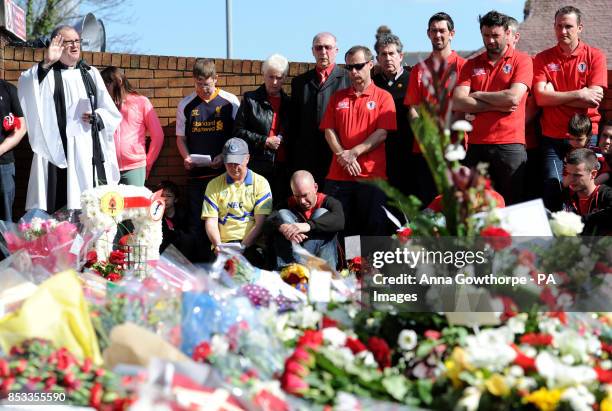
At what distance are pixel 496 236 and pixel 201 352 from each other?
1.12 m

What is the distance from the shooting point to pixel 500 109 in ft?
22.6

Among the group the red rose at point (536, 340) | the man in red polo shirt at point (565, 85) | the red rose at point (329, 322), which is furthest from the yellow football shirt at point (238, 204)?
the red rose at point (536, 340)

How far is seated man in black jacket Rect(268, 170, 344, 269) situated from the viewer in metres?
7.13

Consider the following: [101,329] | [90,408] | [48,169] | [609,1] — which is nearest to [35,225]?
[48,169]

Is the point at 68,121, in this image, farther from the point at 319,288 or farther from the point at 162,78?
the point at 319,288

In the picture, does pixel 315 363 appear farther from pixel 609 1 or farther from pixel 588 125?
pixel 609 1

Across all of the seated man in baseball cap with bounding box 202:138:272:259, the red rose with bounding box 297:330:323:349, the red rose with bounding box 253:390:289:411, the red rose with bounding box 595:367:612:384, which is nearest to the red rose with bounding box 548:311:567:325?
the red rose with bounding box 595:367:612:384

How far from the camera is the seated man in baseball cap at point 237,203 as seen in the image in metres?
7.59

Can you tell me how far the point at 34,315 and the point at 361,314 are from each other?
121cm

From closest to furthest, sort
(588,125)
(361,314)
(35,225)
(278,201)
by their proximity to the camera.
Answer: (361,314), (35,225), (588,125), (278,201)

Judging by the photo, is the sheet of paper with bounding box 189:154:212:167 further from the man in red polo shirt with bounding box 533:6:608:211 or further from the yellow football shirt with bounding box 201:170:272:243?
the man in red polo shirt with bounding box 533:6:608:211

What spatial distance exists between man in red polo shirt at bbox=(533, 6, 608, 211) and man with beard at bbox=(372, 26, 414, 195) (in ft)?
3.56

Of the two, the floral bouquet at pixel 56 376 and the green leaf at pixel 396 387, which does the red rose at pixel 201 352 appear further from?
the green leaf at pixel 396 387

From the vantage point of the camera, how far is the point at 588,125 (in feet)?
22.7
